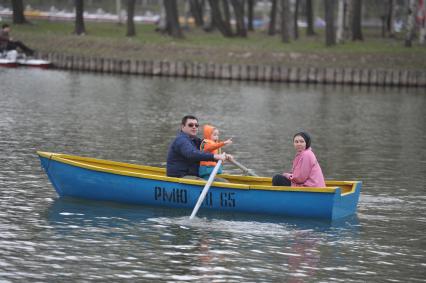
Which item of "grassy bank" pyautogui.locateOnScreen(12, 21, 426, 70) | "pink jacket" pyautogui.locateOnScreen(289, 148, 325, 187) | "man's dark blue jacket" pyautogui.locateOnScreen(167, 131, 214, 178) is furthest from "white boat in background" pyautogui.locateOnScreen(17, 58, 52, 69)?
"pink jacket" pyautogui.locateOnScreen(289, 148, 325, 187)

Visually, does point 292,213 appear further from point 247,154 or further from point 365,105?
point 365,105

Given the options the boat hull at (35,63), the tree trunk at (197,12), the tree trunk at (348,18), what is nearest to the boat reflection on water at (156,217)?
the boat hull at (35,63)

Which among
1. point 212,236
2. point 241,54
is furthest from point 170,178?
point 241,54

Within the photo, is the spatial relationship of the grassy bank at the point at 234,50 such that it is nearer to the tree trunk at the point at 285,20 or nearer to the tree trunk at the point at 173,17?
the tree trunk at the point at 173,17

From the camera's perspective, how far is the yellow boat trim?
2123cm

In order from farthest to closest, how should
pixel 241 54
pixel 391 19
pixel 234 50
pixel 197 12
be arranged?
pixel 197 12 < pixel 391 19 < pixel 234 50 < pixel 241 54

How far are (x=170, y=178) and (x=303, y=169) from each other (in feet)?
8.50

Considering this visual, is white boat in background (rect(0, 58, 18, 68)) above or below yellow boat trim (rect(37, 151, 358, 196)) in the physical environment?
below

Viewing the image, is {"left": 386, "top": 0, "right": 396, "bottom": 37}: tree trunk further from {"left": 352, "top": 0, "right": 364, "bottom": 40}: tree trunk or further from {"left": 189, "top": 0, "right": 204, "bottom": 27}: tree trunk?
{"left": 189, "top": 0, "right": 204, "bottom": 27}: tree trunk

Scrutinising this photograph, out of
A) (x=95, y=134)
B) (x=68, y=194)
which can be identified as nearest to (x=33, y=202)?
(x=68, y=194)

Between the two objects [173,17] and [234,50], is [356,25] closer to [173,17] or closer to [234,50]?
[173,17]

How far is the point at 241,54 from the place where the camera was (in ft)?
206

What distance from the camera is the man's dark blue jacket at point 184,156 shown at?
2169 cm

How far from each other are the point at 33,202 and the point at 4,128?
39.9ft
